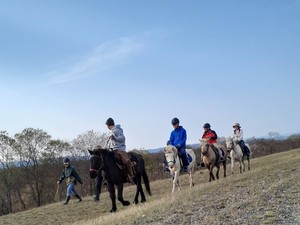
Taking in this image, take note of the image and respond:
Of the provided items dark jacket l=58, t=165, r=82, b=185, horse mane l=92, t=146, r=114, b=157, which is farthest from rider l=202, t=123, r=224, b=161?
horse mane l=92, t=146, r=114, b=157

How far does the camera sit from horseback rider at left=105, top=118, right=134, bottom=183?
1145 cm

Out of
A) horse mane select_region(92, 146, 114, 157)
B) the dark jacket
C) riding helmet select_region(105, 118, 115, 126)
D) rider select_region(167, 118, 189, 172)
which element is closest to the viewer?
horse mane select_region(92, 146, 114, 157)

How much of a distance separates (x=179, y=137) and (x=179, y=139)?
8 centimetres

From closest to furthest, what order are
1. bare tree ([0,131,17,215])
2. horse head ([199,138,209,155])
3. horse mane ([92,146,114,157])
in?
horse mane ([92,146,114,157]) < horse head ([199,138,209,155]) < bare tree ([0,131,17,215])

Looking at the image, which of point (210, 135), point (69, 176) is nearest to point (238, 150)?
point (210, 135)

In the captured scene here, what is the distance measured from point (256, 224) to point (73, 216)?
1050cm

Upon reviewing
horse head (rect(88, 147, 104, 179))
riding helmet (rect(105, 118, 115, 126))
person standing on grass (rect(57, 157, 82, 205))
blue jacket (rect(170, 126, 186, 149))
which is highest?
riding helmet (rect(105, 118, 115, 126))

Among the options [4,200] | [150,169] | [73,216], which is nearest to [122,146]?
[73,216]

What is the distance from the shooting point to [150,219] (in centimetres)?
730

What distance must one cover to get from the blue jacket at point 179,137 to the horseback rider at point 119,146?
3.04 m

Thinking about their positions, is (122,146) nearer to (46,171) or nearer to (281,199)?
(281,199)

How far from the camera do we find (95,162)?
10.7 metres

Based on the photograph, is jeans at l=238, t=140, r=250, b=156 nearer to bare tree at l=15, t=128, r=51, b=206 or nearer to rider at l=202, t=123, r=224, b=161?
rider at l=202, t=123, r=224, b=161

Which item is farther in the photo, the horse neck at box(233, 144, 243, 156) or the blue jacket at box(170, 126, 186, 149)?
the horse neck at box(233, 144, 243, 156)
